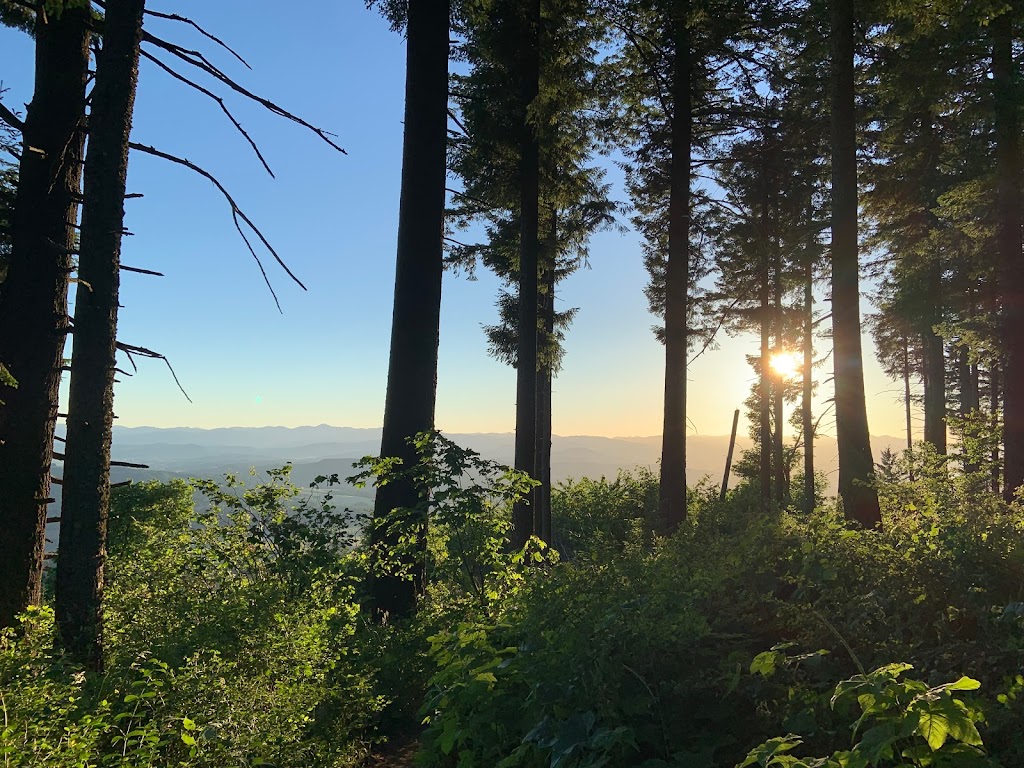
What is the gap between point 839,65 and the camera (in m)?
7.33

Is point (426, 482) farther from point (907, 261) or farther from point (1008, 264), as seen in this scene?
point (907, 261)

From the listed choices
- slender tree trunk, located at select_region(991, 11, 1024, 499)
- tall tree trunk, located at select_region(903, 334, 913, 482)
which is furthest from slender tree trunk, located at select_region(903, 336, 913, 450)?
slender tree trunk, located at select_region(991, 11, 1024, 499)

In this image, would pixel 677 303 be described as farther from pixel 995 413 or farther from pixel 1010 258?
pixel 995 413

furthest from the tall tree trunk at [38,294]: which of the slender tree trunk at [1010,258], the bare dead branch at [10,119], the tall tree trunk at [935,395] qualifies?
the tall tree trunk at [935,395]

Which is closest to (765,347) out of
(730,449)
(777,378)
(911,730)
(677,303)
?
(777,378)

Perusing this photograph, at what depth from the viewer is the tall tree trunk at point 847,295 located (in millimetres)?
6828

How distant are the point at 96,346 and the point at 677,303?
29.9 ft

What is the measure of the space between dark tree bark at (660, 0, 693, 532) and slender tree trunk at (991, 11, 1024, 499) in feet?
16.9

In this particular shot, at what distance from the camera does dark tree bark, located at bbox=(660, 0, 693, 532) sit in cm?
1077

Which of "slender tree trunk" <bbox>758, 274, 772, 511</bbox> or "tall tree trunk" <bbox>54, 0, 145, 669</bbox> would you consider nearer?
"tall tree trunk" <bbox>54, 0, 145, 669</bbox>

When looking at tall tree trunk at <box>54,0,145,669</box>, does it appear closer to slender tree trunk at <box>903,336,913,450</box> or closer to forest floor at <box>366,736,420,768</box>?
forest floor at <box>366,736,420,768</box>

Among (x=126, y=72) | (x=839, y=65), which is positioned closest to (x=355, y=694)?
(x=126, y=72)

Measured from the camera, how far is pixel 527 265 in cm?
1184

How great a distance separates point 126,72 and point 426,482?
13.9 ft
